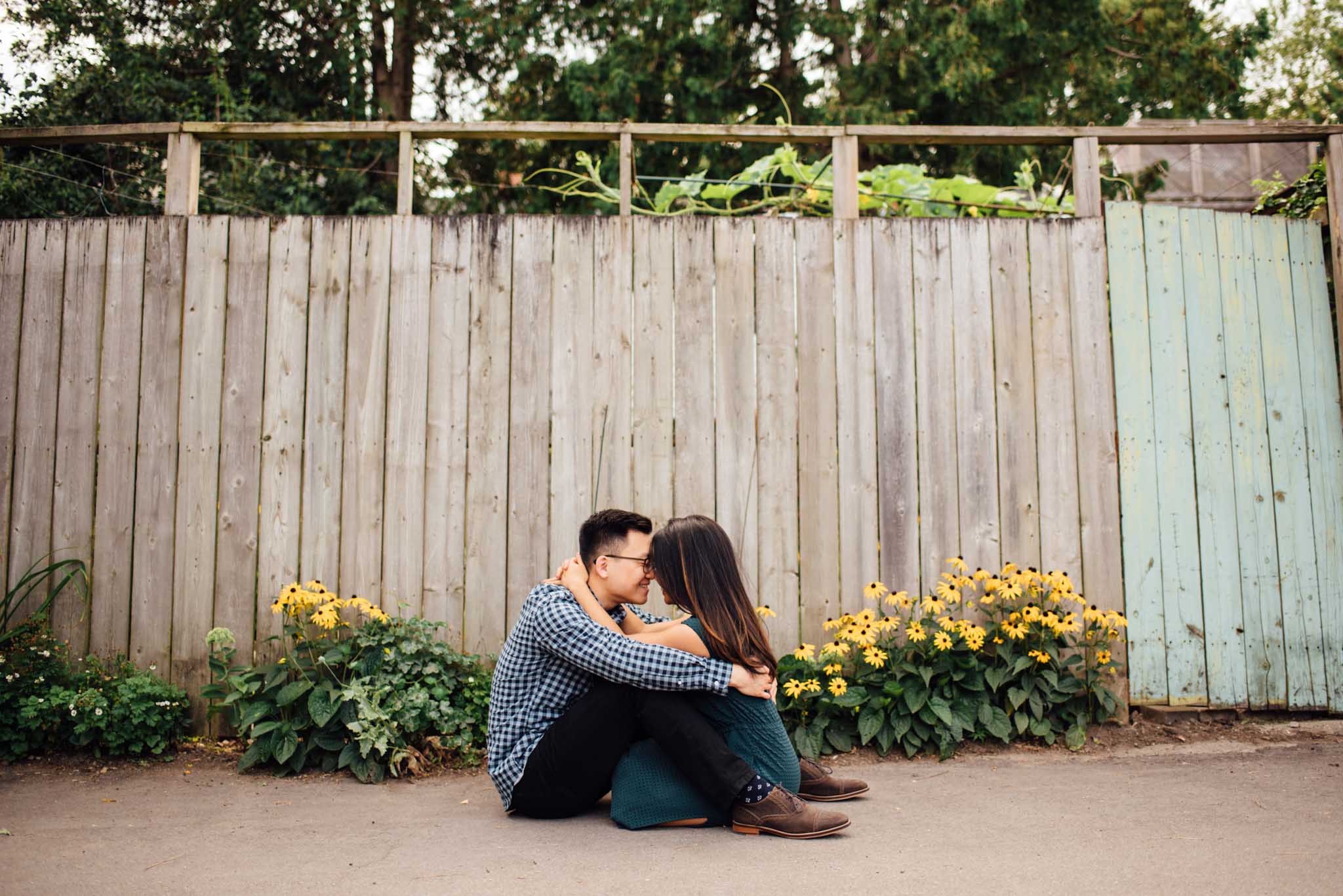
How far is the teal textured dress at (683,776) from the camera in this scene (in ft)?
9.52

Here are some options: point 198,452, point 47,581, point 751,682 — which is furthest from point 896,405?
point 47,581

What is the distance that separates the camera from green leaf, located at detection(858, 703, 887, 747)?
3.92 meters

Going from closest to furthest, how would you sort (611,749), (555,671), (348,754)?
1. (611,749)
2. (555,671)
3. (348,754)

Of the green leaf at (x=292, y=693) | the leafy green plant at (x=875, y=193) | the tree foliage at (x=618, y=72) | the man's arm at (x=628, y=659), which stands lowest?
the green leaf at (x=292, y=693)

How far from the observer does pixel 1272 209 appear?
5035mm

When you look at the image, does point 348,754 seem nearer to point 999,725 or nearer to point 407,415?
point 407,415

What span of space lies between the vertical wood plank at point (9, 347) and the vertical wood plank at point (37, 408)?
21 millimetres

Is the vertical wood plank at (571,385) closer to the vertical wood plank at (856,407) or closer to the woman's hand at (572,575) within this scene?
the woman's hand at (572,575)

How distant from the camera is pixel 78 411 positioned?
429 centimetres

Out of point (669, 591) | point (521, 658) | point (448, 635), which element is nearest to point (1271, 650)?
point (669, 591)

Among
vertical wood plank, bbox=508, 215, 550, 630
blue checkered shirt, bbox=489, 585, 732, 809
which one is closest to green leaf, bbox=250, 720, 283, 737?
vertical wood plank, bbox=508, 215, 550, 630

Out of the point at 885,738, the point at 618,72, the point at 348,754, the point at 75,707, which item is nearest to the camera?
the point at 348,754

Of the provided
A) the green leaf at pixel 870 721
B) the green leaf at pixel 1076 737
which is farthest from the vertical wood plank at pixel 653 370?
the green leaf at pixel 1076 737

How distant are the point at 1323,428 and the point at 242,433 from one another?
513 cm
